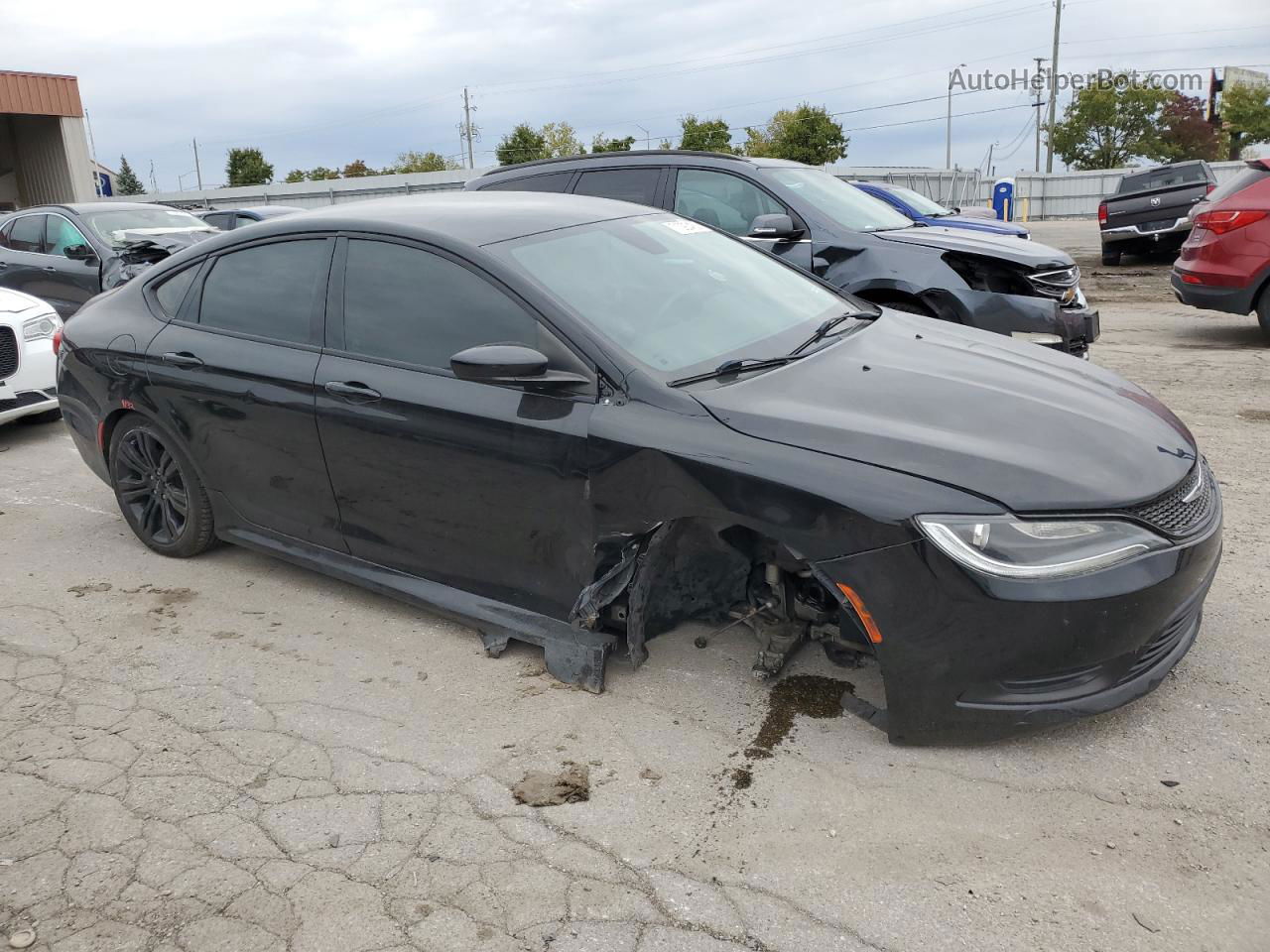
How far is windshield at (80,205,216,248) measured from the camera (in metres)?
10.6

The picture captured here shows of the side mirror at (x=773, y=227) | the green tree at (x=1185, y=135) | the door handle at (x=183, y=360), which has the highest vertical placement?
the green tree at (x=1185, y=135)

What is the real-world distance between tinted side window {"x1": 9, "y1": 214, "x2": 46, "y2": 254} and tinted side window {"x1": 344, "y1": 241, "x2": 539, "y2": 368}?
905cm

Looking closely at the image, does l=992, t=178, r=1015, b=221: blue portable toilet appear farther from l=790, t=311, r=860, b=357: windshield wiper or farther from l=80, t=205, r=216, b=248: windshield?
l=790, t=311, r=860, b=357: windshield wiper

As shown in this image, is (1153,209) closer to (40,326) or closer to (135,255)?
(135,255)

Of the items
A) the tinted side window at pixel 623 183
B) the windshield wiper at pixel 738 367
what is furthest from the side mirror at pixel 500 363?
the tinted side window at pixel 623 183

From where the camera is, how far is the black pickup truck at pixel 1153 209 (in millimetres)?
15891

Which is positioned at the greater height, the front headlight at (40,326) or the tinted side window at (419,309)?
the tinted side window at (419,309)

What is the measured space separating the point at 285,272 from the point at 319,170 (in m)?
75.6

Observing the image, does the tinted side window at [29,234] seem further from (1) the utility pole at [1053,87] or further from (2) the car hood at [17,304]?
(1) the utility pole at [1053,87]

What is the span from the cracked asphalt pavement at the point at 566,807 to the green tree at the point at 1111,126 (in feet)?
231

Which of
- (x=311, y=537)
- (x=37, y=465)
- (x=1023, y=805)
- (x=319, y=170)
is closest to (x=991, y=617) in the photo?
(x=1023, y=805)

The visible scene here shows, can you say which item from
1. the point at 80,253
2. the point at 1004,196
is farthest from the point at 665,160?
the point at 1004,196

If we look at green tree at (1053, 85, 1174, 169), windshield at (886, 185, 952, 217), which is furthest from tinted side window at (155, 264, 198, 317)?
green tree at (1053, 85, 1174, 169)

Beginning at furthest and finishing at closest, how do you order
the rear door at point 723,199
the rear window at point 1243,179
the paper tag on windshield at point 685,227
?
the rear window at point 1243,179 → the rear door at point 723,199 → the paper tag on windshield at point 685,227
